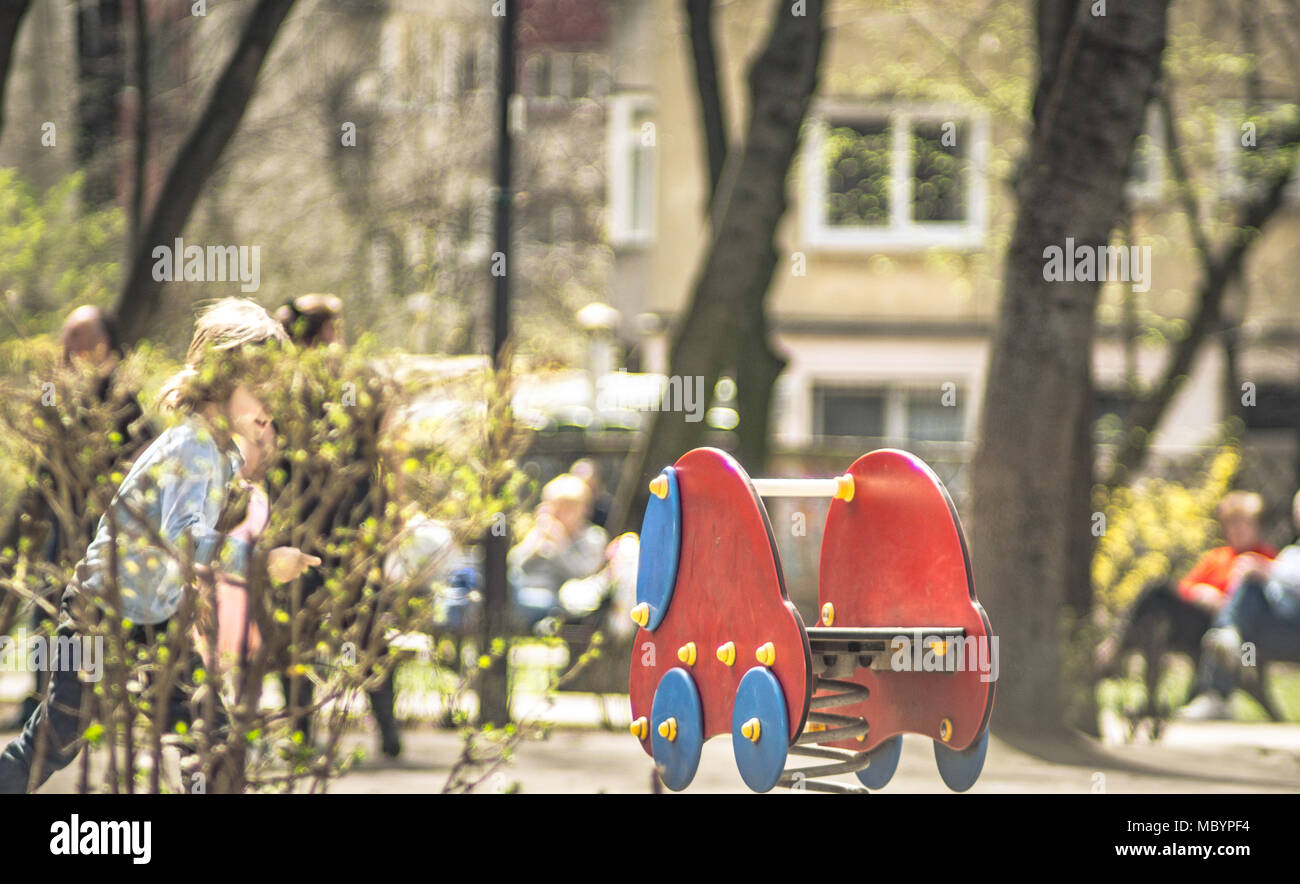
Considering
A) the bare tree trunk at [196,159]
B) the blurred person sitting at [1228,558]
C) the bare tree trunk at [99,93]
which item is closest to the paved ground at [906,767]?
the blurred person sitting at [1228,558]

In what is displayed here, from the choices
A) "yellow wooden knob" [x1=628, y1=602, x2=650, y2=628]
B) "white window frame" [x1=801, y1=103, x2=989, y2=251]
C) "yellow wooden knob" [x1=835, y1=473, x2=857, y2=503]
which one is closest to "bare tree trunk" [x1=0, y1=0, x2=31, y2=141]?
"yellow wooden knob" [x1=628, y1=602, x2=650, y2=628]

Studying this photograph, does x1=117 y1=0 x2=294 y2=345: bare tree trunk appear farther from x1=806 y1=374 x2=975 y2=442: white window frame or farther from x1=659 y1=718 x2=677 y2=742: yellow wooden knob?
x1=806 y1=374 x2=975 y2=442: white window frame

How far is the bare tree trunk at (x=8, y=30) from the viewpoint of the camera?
22.7ft

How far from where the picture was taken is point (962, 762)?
4.80 m

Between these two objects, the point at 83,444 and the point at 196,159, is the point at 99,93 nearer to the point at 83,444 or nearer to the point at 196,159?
the point at 196,159

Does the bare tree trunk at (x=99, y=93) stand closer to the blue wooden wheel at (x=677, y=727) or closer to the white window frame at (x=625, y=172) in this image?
the white window frame at (x=625, y=172)

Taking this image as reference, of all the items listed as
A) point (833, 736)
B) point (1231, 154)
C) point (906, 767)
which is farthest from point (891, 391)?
point (833, 736)

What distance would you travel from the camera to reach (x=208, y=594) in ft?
14.5

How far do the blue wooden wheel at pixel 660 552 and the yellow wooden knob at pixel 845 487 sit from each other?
1.90ft

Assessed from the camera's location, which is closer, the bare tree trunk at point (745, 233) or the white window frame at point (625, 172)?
the bare tree trunk at point (745, 233)
